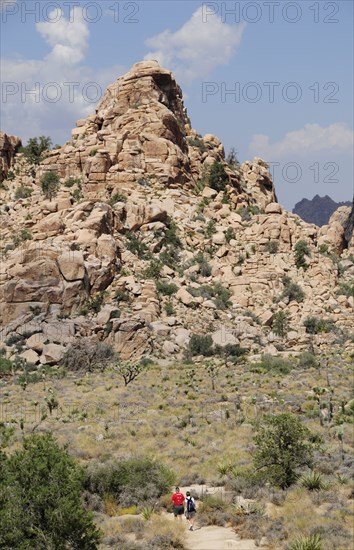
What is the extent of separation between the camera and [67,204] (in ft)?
170

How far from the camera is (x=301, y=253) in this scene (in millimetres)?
52188

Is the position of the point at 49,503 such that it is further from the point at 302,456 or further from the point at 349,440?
the point at 349,440

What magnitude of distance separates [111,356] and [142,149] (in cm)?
2444

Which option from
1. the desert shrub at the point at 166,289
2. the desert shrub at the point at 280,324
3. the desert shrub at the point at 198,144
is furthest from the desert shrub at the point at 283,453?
the desert shrub at the point at 198,144

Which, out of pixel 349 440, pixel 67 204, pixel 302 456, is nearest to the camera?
pixel 302 456

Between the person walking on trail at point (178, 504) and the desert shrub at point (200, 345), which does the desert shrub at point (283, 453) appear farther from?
the desert shrub at point (200, 345)

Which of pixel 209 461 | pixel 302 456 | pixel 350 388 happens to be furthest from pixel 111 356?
pixel 302 456

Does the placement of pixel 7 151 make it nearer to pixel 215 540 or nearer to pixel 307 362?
pixel 307 362

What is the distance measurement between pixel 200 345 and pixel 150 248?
11688 mm

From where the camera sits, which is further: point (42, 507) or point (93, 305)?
point (93, 305)

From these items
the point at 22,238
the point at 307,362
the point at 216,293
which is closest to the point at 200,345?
the point at 216,293

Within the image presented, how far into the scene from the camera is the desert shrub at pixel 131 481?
58.0ft

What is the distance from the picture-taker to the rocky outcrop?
6006 centimetres

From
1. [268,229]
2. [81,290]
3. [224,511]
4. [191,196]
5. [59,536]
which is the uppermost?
[191,196]
